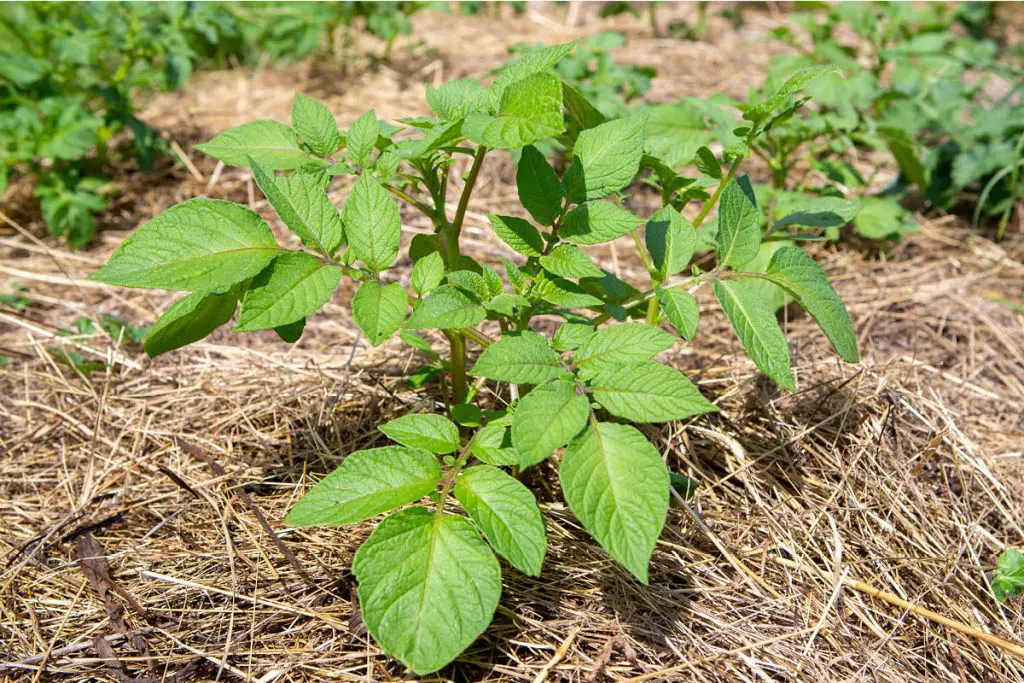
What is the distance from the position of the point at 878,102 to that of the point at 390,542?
8.78ft

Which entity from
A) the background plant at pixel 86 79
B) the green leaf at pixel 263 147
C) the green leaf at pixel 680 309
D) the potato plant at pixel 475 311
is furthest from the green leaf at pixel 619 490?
the background plant at pixel 86 79

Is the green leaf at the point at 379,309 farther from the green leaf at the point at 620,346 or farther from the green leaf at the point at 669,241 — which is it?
the green leaf at the point at 669,241

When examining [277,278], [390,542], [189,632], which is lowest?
[189,632]

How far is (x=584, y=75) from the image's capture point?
3.01m

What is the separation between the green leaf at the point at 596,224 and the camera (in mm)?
1394

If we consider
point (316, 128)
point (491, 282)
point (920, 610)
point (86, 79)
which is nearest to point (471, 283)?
point (491, 282)

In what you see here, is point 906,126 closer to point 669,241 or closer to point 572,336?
point 669,241

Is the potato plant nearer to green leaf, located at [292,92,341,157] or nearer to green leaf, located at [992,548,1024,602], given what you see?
green leaf, located at [292,92,341,157]

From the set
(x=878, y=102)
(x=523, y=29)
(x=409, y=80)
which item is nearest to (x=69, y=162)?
(x=409, y=80)

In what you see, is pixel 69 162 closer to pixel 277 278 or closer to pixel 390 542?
pixel 277 278

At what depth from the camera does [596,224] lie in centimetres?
142

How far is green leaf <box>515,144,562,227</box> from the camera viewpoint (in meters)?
1.41

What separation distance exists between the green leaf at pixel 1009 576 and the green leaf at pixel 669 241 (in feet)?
2.95

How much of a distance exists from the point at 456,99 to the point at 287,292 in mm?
516
